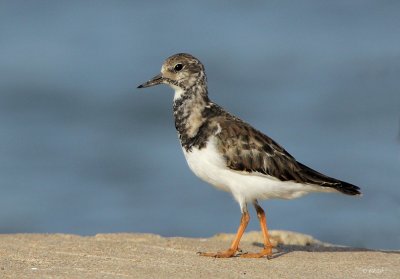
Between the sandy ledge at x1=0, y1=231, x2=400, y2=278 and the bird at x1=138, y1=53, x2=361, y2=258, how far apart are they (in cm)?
44

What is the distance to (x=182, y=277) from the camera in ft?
24.2

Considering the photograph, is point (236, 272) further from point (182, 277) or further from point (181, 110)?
point (181, 110)

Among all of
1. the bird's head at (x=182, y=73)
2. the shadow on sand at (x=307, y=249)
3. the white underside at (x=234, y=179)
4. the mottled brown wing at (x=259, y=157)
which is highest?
the bird's head at (x=182, y=73)

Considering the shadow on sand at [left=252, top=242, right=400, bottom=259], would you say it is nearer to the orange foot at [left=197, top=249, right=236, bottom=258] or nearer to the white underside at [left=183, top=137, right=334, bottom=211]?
the orange foot at [left=197, top=249, right=236, bottom=258]

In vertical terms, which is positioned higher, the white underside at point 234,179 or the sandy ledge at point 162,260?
the white underside at point 234,179

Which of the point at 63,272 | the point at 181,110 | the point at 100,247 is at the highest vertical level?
the point at 181,110

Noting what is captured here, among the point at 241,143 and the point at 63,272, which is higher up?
the point at 241,143

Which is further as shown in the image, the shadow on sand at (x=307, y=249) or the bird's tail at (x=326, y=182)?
the shadow on sand at (x=307, y=249)

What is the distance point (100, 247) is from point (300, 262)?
Answer: 1946 mm

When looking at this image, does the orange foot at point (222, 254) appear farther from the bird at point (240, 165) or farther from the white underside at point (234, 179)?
the white underside at point (234, 179)

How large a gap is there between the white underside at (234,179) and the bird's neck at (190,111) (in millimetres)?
249

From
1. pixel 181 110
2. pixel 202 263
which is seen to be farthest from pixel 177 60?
pixel 202 263

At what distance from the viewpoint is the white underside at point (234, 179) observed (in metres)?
9.23

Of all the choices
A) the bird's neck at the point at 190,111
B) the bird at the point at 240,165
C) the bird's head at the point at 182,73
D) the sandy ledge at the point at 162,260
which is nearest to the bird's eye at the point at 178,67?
the bird's head at the point at 182,73
